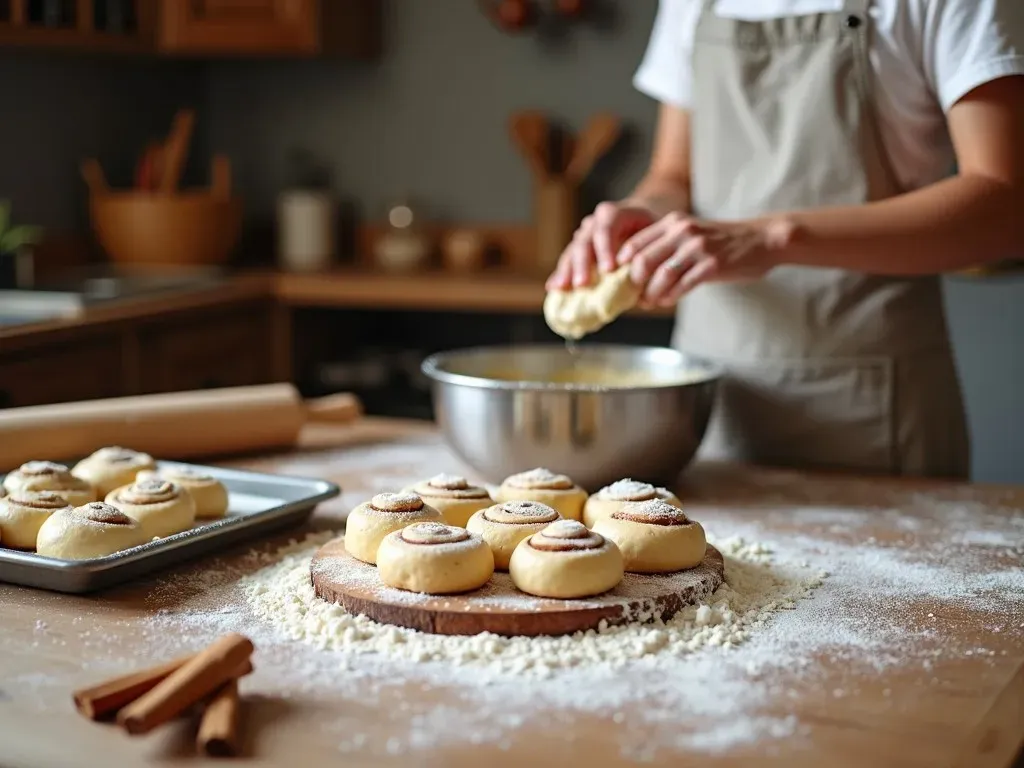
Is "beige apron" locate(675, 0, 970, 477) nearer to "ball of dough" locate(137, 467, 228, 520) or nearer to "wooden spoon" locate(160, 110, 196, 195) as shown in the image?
"ball of dough" locate(137, 467, 228, 520)

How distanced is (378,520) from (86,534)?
0.78 feet

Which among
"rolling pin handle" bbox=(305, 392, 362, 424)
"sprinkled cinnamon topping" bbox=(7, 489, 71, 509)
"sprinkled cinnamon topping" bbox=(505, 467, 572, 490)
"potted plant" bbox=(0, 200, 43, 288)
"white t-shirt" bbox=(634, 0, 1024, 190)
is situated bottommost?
"rolling pin handle" bbox=(305, 392, 362, 424)

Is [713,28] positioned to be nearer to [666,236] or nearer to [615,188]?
[666,236]

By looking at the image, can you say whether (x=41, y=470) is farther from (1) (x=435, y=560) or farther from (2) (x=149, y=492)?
(1) (x=435, y=560)

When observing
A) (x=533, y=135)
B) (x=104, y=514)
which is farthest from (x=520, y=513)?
(x=533, y=135)

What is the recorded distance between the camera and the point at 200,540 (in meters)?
1.08

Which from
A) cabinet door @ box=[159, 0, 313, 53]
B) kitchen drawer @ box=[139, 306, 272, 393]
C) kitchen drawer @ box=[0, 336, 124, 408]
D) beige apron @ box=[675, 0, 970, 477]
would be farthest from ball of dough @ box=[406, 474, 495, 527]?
cabinet door @ box=[159, 0, 313, 53]

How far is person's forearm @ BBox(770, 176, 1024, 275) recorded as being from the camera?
140 centimetres

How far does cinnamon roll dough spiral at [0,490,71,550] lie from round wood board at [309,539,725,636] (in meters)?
0.24

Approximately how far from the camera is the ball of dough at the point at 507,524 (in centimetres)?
102

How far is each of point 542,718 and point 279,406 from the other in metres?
0.85

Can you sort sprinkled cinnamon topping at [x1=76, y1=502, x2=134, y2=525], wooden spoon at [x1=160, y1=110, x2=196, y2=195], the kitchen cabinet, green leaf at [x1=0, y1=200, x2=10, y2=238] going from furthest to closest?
wooden spoon at [x1=160, y1=110, x2=196, y2=195]
the kitchen cabinet
green leaf at [x1=0, y1=200, x2=10, y2=238]
sprinkled cinnamon topping at [x1=76, y1=502, x2=134, y2=525]

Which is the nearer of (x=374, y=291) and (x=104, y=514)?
(x=104, y=514)

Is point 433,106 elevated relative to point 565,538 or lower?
elevated
